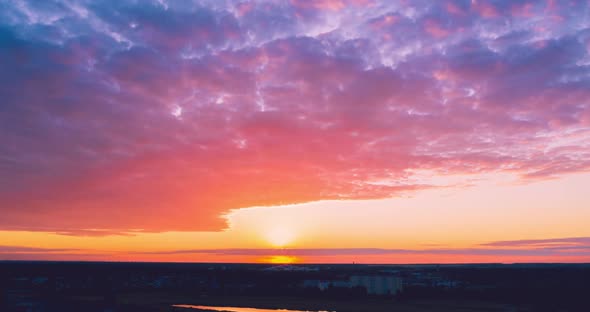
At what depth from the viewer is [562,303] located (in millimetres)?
64000

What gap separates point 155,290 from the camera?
8844cm

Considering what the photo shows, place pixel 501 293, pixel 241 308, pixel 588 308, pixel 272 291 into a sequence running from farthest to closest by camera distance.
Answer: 1. pixel 272 291
2. pixel 501 293
3. pixel 241 308
4. pixel 588 308

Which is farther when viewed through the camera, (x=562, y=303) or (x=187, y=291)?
(x=187, y=291)

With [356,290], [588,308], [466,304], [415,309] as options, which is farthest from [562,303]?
[356,290]

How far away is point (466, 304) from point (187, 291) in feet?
151

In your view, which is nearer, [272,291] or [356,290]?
[356,290]

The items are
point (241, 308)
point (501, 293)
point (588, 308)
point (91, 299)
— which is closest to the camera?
point (588, 308)

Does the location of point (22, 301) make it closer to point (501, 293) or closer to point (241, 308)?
point (241, 308)

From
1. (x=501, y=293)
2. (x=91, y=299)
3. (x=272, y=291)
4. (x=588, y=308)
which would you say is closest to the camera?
(x=588, y=308)

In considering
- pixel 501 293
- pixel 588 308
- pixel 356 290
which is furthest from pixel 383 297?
pixel 588 308

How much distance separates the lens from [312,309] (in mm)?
60188

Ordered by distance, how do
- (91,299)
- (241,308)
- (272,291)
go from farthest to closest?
(272,291)
(91,299)
(241,308)

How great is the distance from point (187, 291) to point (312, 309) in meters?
33.8

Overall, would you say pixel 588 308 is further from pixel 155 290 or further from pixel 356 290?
pixel 155 290
